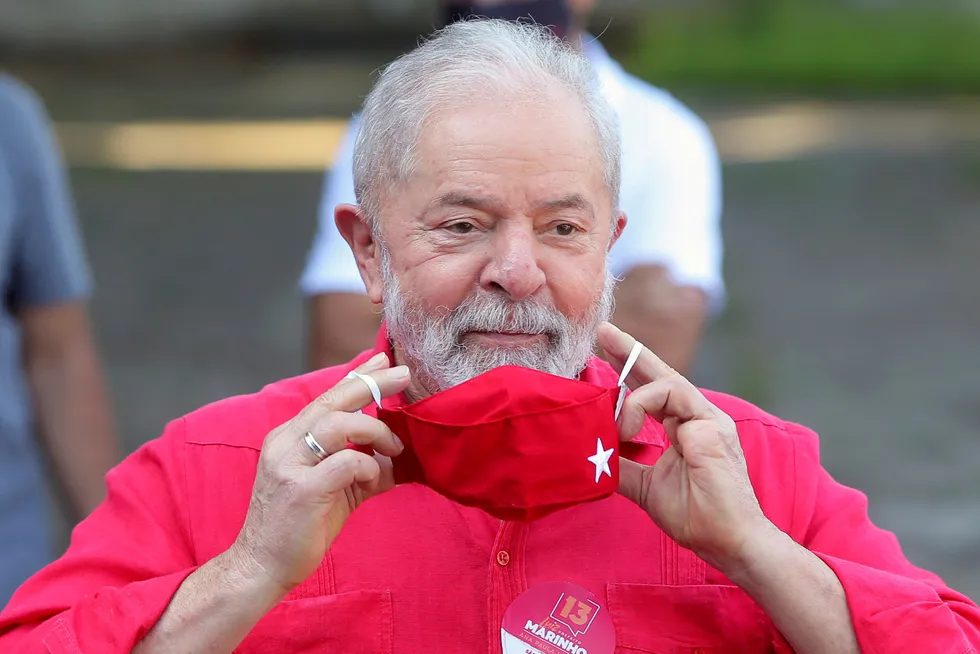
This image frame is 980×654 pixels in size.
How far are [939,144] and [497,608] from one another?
1263 cm

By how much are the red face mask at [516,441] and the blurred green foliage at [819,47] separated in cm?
1384

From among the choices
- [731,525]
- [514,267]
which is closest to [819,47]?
[514,267]

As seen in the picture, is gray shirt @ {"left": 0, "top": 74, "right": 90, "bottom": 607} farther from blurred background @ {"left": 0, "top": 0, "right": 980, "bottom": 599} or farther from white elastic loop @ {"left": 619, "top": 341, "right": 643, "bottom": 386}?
white elastic loop @ {"left": 619, "top": 341, "right": 643, "bottom": 386}

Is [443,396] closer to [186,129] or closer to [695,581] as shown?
[695,581]

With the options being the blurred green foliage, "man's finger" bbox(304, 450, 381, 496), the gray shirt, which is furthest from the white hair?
the blurred green foliage

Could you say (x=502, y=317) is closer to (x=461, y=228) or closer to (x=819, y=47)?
(x=461, y=228)

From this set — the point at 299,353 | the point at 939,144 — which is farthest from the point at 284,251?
the point at 939,144

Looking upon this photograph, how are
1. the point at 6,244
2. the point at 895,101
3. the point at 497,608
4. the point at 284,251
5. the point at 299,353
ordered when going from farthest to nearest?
the point at 895,101 < the point at 284,251 < the point at 299,353 < the point at 6,244 < the point at 497,608

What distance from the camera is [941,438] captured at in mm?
7457

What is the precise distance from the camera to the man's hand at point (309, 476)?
2.02m

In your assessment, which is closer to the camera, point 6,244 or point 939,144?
point 6,244

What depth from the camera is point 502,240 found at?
7.32 feet

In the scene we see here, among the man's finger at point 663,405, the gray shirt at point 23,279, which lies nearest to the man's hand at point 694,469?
the man's finger at point 663,405

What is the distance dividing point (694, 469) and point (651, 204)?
4.75ft
